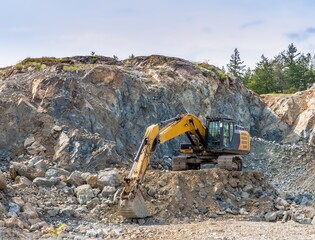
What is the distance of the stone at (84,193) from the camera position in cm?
1305

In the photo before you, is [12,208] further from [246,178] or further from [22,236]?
[246,178]

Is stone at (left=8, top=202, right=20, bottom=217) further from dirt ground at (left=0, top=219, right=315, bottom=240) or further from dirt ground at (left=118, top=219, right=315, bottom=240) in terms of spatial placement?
dirt ground at (left=118, top=219, right=315, bottom=240)

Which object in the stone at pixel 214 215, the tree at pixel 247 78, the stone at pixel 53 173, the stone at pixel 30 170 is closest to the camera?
the stone at pixel 214 215

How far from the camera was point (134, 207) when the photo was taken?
38.6 ft

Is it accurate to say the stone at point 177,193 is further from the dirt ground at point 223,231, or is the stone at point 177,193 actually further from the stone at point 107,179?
the stone at point 107,179

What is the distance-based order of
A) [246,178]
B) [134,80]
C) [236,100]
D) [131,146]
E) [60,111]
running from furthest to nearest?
[236,100] < [134,80] < [131,146] < [60,111] < [246,178]

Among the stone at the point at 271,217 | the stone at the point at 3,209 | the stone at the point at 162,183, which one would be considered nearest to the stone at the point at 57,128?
the stone at the point at 162,183

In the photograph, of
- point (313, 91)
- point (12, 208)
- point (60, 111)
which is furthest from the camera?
point (313, 91)

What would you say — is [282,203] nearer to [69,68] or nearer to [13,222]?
[13,222]

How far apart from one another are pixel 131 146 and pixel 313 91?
19.1m

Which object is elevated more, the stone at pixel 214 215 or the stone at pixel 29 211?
the stone at pixel 29 211

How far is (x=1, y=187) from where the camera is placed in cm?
1214

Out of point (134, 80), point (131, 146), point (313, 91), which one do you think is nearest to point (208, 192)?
point (131, 146)

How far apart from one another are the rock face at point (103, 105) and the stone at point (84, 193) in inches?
157
